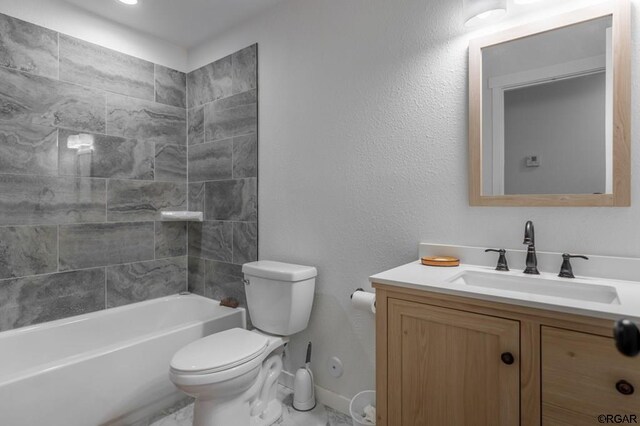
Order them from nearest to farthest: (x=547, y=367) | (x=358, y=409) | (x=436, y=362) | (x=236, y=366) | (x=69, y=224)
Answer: (x=547, y=367) < (x=436, y=362) < (x=236, y=366) < (x=358, y=409) < (x=69, y=224)

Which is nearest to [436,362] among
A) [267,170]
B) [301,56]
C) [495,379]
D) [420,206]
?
[495,379]

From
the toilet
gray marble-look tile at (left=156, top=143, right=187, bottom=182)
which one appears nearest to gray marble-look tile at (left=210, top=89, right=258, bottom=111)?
gray marble-look tile at (left=156, top=143, right=187, bottom=182)

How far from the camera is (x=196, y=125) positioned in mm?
2773

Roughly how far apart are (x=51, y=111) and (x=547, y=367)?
2.83 m

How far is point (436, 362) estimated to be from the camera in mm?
1116

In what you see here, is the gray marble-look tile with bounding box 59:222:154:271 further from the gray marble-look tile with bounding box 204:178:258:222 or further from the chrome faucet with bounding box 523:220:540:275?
the chrome faucet with bounding box 523:220:540:275

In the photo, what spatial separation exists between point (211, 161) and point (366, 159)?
139cm

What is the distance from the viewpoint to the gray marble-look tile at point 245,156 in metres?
2.35

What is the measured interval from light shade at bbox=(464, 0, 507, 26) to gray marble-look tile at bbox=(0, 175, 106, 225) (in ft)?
7.99

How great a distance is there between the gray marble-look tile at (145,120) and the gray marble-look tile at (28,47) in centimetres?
37

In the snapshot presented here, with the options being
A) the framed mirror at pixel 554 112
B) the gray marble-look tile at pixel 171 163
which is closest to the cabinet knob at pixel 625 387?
the framed mirror at pixel 554 112

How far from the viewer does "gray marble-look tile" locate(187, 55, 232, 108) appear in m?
2.54

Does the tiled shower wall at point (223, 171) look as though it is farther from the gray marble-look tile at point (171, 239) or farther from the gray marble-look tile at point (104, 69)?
the gray marble-look tile at point (104, 69)

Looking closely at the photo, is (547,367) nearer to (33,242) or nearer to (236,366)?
(236,366)
